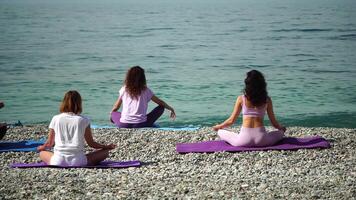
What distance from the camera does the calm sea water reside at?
69.1 feet

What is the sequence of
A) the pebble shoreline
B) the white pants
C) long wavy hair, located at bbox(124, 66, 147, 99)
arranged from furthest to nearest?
long wavy hair, located at bbox(124, 66, 147, 99) → the white pants → the pebble shoreline

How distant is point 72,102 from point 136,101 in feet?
10.8

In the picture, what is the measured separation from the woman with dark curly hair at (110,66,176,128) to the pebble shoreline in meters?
1.22

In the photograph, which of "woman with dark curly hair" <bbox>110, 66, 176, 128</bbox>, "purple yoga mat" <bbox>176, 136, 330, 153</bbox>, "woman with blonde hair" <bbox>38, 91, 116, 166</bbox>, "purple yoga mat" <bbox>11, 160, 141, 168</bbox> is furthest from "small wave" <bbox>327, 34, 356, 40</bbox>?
"woman with blonde hair" <bbox>38, 91, 116, 166</bbox>

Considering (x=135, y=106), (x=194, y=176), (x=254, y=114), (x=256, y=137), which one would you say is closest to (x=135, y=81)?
(x=135, y=106)

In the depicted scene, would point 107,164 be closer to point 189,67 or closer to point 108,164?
point 108,164

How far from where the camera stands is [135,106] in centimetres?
1223

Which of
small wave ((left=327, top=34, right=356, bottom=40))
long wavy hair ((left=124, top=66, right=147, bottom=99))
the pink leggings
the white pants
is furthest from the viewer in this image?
small wave ((left=327, top=34, right=356, bottom=40))

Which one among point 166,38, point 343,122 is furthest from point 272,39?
point 343,122

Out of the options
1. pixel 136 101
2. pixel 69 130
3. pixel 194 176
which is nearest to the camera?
pixel 194 176

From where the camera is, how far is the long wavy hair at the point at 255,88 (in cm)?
989

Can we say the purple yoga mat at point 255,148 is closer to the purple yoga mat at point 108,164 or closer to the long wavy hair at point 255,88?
the long wavy hair at point 255,88

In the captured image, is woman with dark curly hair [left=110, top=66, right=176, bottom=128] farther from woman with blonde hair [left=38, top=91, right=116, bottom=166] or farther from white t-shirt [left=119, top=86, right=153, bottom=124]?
woman with blonde hair [left=38, top=91, right=116, bottom=166]

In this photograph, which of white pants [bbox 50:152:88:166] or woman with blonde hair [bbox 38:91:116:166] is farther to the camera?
white pants [bbox 50:152:88:166]
